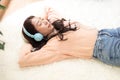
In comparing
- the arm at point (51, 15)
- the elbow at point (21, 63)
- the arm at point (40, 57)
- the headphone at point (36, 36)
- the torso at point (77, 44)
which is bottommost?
the elbow at point (21, 63)

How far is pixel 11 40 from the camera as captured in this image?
63.2 inches

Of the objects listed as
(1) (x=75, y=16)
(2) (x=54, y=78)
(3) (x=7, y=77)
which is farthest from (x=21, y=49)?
(1) (x=75, y=16)

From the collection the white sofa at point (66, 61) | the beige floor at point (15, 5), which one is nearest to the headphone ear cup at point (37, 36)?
the white sofa at point (66, 61)

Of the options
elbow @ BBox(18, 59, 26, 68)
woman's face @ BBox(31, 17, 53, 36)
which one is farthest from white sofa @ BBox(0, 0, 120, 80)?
woman's face @ BBox(31, 17, 53, 36)

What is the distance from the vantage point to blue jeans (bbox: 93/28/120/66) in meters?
1.36

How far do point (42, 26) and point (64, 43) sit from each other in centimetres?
18

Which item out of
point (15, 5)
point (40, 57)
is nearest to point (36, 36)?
point (40, 57)

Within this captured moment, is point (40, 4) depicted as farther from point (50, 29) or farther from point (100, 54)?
point (100, 54)

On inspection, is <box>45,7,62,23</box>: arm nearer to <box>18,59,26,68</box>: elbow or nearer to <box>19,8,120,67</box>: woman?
<box>19,8,120,67</box>: woman

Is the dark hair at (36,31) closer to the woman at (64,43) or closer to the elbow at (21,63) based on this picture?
the woman at (64,43)

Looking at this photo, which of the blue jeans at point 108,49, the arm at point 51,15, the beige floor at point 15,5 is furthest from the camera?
the beige floor at point 15,5

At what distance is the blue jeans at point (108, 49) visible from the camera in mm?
1362

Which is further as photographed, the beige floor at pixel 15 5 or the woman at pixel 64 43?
the beige floor at pixel 15 5

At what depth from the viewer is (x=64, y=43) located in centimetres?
148
